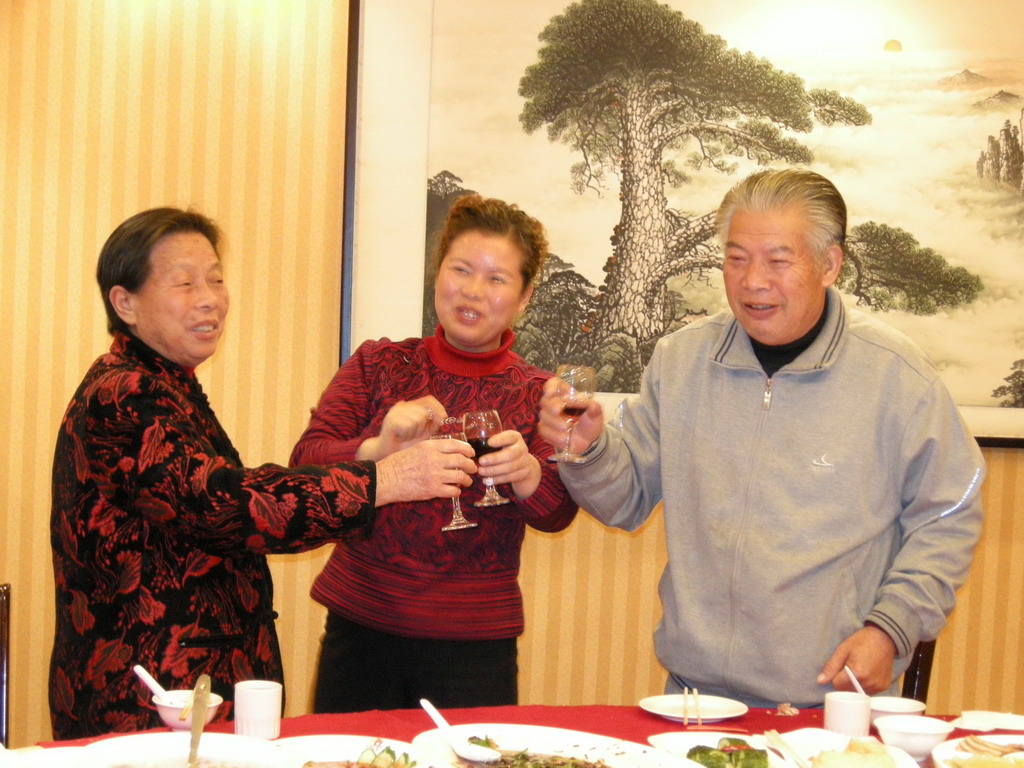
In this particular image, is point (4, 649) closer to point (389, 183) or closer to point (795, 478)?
point (795, 478)

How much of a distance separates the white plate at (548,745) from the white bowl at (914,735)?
40 centimetres

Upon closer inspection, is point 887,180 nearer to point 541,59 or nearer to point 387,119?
point 541,59

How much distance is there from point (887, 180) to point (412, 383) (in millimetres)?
1918

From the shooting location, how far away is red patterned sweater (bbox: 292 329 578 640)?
95.1 inches

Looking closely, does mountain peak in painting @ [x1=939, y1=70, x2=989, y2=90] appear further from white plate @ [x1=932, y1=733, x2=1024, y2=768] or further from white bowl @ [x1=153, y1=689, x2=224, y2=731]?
white bowl @ [x1=153, y1=689, x2=224, y2=731]

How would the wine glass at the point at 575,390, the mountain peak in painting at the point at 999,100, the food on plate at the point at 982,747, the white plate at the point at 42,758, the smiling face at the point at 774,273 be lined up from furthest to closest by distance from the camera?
the mountain peak in painting at the point at 999,100 < the smiling face at the point at 774,273 < the wine glass at the point at 575,390 < the food on plate at the point at 982,747 < the white plate at the point at 42,758

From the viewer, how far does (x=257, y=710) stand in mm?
1639

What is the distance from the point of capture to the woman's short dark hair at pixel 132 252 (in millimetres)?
2262

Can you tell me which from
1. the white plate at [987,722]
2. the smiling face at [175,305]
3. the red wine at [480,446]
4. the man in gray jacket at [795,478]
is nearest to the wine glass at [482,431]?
the red wine at [480,446]

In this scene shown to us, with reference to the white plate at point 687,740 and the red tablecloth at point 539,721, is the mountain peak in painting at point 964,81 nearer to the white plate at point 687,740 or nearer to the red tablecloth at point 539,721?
the red tablecloth at point 539,721

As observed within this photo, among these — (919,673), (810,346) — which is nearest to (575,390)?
(810,346)

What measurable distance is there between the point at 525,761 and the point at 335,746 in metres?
0.28

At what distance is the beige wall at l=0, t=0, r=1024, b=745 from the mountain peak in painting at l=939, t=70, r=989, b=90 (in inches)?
48.4

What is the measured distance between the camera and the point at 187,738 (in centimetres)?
147
